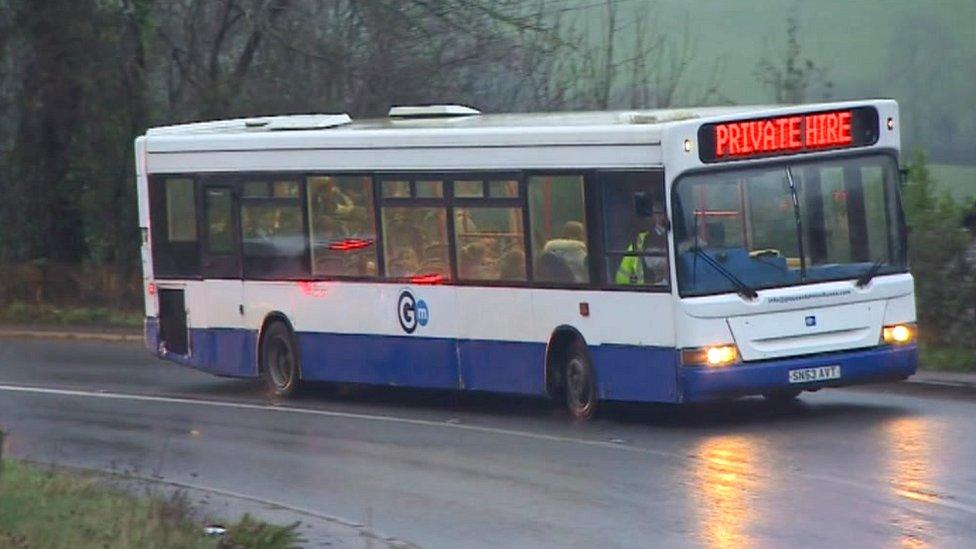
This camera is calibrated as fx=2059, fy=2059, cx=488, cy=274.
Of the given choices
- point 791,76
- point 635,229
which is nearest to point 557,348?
point 635,229

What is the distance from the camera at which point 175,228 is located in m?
21.9

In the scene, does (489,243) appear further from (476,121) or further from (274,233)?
(274,233)

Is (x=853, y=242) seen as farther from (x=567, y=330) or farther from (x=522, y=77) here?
(x=522, y=77)

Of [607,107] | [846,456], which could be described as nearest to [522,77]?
[607,107]

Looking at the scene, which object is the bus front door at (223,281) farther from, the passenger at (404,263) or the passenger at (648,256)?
the passenger at (648,256)

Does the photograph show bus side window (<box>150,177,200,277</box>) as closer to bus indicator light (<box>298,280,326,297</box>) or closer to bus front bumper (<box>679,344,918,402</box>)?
bus indicator light (<box>298,280,326,297</box>)

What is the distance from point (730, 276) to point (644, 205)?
872 millimetres

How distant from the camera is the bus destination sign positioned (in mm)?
16078

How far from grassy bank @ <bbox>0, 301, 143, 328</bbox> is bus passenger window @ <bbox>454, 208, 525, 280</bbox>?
14.2 metres

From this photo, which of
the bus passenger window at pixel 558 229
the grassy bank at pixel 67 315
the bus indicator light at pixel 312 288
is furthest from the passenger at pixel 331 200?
the grassy bank at pixel 67 315

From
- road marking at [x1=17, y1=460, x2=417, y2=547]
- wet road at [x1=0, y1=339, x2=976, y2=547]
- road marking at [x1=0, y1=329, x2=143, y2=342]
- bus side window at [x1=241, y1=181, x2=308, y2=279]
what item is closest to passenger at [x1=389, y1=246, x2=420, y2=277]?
wet road at [x1=0, y1=339, x2=976, y2=547]

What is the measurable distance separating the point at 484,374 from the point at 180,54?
17.1 m

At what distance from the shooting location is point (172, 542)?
34.8 feet

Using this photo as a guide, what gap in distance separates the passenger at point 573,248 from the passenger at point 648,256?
443mm
